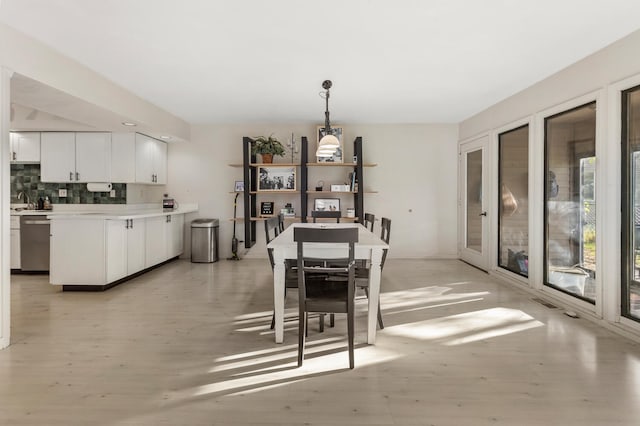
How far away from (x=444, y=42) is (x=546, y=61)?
50.2 inches

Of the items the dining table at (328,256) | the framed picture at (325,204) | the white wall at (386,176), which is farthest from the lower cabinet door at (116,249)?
the framed picture at (325,204)

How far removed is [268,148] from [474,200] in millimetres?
3643

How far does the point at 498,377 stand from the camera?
2.32 meters

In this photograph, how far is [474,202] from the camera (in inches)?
243

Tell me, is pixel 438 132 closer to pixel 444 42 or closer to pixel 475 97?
pixel 475 97

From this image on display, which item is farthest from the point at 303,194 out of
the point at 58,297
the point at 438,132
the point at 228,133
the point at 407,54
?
the point at 58,297

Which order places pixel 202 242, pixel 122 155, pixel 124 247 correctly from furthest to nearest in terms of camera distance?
pixel 202 242
pixel 122 155
pixel 124 247

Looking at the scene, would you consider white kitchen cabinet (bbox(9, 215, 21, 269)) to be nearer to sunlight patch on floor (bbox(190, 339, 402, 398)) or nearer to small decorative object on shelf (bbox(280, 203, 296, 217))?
small decorative object on shelf (bbox(280, 203, 296, 217))

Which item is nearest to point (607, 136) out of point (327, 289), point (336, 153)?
point (327, 289)

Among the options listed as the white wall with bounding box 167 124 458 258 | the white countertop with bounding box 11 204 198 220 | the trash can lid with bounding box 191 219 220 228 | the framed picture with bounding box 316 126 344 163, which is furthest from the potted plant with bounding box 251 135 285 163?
the white countertop with bounding box 11 204 198 220

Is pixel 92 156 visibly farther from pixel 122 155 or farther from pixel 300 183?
pixel 300 183

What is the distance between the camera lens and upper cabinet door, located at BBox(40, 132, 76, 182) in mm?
5578

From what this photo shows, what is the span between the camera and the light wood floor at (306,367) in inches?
76.3

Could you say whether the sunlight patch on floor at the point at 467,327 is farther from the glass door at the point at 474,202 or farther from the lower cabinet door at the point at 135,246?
the lower cabinet door at the point at 135,246
